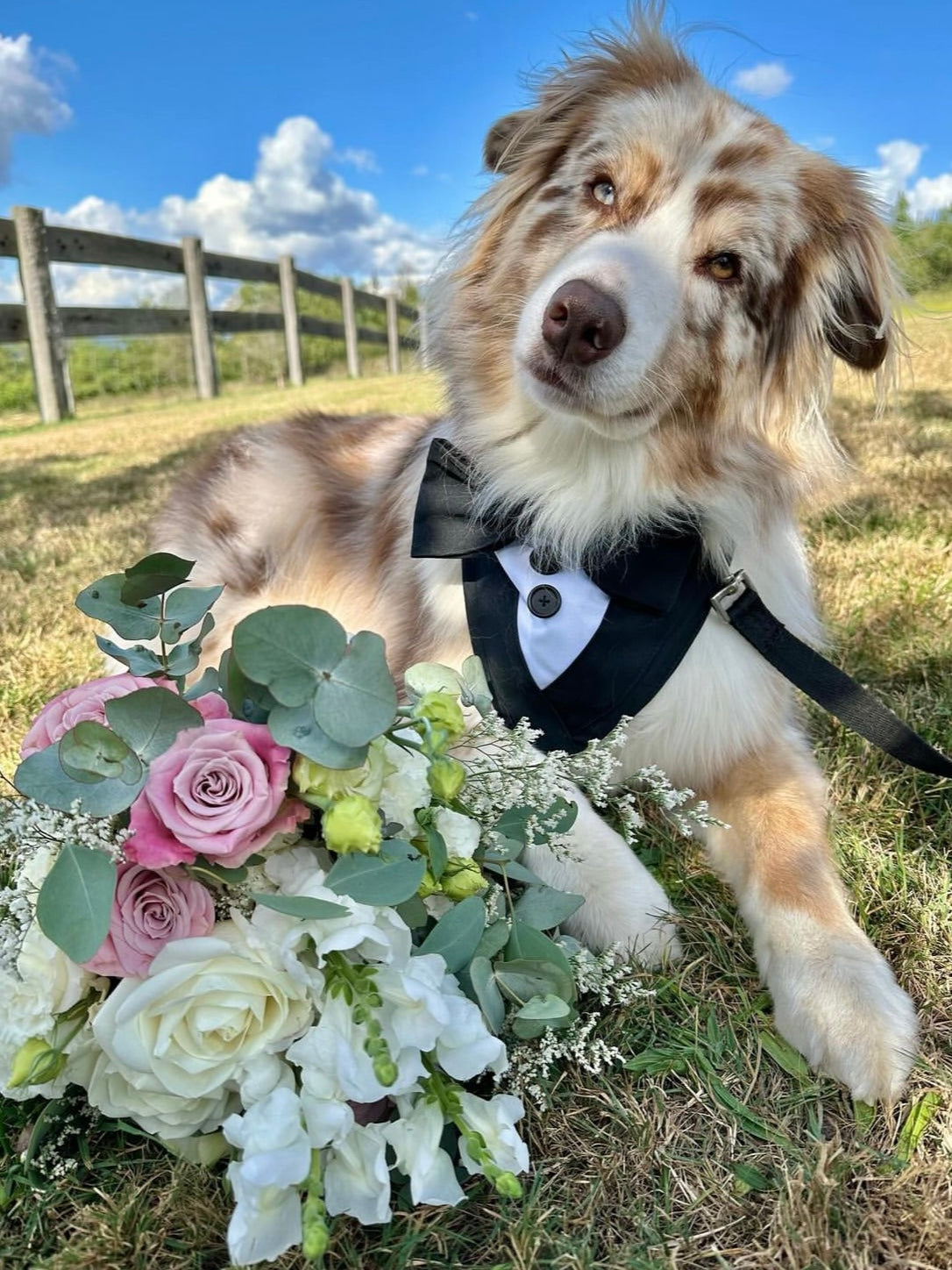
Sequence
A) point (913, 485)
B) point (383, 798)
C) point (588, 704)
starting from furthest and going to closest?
point (913, 485), point (588, 704), point (383, 798)

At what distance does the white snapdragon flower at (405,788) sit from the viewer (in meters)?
1.56

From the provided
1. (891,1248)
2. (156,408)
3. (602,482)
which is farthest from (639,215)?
(156,408)

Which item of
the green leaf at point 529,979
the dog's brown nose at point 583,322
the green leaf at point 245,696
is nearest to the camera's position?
the green leaf at point 245,696

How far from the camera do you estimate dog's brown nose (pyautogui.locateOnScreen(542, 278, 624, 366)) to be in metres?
2.11

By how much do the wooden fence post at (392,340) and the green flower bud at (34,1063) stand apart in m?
25.1

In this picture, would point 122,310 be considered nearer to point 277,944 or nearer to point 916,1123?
point 277,944

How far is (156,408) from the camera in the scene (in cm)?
1588

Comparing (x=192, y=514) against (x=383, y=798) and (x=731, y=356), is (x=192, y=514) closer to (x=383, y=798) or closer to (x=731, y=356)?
(x=731, y=356)

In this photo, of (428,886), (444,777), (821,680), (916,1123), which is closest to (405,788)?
(444,777)

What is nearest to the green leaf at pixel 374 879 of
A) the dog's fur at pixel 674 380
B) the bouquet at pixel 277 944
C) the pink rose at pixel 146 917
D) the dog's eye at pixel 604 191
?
the bouquet at pixel 277 944

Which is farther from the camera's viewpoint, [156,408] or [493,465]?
[156,408]

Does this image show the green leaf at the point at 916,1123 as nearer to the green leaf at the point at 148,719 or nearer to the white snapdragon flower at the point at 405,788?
the white snapdragon flower at the point at 405,788

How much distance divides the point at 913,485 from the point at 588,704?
13.3 feet

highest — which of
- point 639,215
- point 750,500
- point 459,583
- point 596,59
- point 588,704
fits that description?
point 596,59
